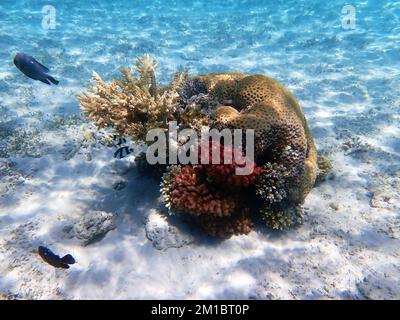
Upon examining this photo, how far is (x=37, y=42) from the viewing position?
15.8 metres

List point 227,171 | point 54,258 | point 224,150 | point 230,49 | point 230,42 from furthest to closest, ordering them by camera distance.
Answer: point 230,42, point 230,49, point 224,150, point 227,171, point 54,258

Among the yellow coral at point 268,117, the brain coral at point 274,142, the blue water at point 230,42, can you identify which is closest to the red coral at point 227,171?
the brain coral at point 274,142

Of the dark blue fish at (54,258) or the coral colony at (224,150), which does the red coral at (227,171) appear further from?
the dark blue fish at (54,258)

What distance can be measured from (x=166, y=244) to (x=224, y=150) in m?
1.67

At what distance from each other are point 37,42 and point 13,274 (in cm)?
1501

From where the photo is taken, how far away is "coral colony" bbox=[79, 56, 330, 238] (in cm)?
455

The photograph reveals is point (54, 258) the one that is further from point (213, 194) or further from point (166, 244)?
point (213, 194)

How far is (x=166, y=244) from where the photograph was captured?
4617 millimetres

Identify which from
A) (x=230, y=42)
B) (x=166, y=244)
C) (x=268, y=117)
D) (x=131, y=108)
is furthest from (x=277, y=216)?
(x=230, y=42)

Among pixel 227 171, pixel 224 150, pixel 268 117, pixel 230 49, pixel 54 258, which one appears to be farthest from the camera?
pixel 230 49

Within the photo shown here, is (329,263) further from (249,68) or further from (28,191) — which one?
(249,68)

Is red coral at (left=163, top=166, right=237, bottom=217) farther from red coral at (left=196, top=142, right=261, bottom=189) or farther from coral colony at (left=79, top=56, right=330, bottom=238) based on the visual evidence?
red coral at (left=196, top=142, right=261, bottom=189)

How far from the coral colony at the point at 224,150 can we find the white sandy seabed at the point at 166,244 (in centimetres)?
41
